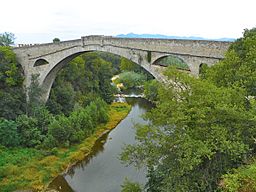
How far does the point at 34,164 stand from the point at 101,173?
4.59 m

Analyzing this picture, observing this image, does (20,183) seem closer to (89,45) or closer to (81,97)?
Result: (89,45)

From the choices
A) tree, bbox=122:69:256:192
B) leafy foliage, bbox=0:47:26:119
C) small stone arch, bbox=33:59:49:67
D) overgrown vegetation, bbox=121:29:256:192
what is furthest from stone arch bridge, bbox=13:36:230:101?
tree, bbox=122:69:256:192

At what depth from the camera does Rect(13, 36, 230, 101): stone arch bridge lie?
15.2 meters

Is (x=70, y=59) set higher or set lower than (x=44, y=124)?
higher

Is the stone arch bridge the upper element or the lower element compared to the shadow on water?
upper

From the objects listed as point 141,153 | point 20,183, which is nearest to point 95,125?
point 20,183

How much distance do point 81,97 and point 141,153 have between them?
71.6ft

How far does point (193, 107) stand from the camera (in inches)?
365

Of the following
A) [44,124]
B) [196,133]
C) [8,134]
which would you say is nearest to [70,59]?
[44,124]

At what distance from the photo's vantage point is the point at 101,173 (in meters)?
19.9

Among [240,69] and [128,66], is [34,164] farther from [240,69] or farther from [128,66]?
[128,66]

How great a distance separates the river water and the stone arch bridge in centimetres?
419

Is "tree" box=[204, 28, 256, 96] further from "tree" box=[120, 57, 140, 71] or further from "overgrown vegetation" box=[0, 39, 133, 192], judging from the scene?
"tree" box=[120, 57, 140, 71]

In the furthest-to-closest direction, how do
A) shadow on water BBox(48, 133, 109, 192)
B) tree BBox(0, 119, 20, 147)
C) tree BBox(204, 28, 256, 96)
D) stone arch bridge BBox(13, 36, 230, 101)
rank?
tree BBox(0, 119, 20, 147)
shadow on water BBox(48, 133, 109, 192)
stone arch bridge BBox(13, 36, 230, 101)
tree BBox(204, 28, 256, 96)
